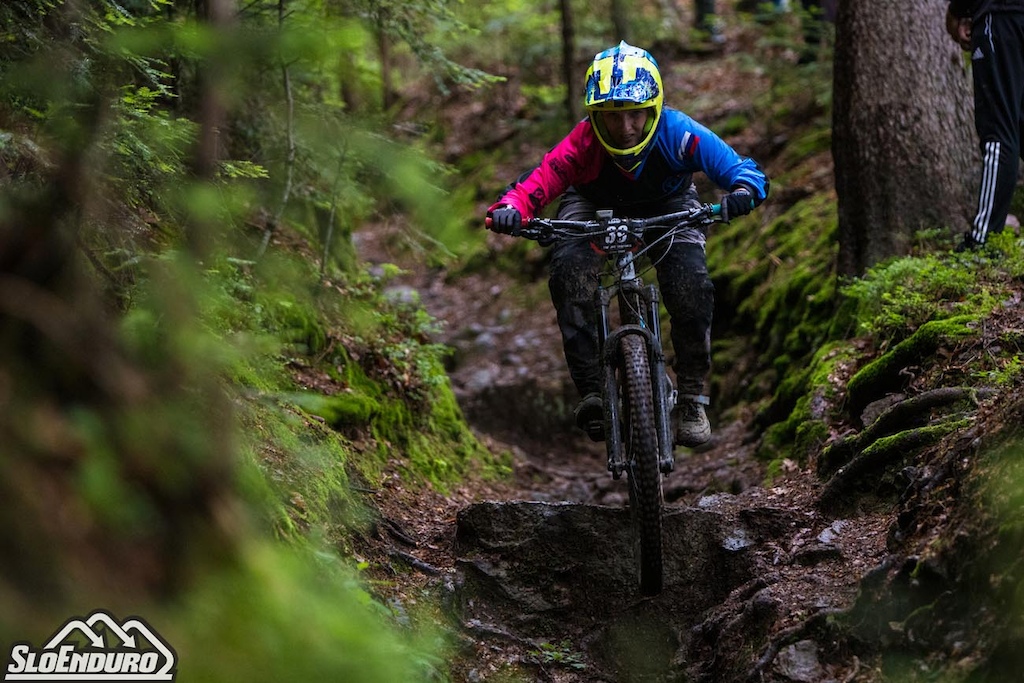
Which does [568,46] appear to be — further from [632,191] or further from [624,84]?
[624,84]

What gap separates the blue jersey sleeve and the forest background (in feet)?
5.40

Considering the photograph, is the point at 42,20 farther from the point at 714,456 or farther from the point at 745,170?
the point at 714,456

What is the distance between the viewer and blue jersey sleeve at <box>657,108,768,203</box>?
545 cm

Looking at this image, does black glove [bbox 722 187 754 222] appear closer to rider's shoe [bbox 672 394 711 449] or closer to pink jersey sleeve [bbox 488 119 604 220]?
pink jersey sleeve [bbox 488 119 604 220]

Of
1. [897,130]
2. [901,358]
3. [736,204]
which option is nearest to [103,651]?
[736,204]

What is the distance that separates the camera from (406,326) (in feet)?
27.6

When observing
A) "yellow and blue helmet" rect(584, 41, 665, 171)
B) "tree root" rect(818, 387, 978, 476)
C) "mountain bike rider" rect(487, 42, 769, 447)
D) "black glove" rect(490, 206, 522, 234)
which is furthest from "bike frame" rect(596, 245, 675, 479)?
"tree root" rect(818, 387, 978, 476)

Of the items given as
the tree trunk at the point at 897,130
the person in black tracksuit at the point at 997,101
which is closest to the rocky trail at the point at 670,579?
the tree trunk at the point at 897,130

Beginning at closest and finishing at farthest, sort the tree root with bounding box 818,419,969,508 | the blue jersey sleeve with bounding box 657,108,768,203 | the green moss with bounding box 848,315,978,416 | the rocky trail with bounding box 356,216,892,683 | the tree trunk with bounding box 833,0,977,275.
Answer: the rocky trail with bounding box 356,216,892,683, the tree root with bounding box 818,419,969,508, the blue jersey sleeve with bounding box 657,108,768,203, the green moss with bounding box 848,315,978,416, the tree trunk with bounding box 833,0,977,275

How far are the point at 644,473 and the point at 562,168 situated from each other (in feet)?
6.63

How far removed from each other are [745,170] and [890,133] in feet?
8.60

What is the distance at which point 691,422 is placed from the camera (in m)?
5.79

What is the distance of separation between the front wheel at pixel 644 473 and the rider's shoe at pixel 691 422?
3.03 feet

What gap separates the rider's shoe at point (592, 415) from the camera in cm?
557
